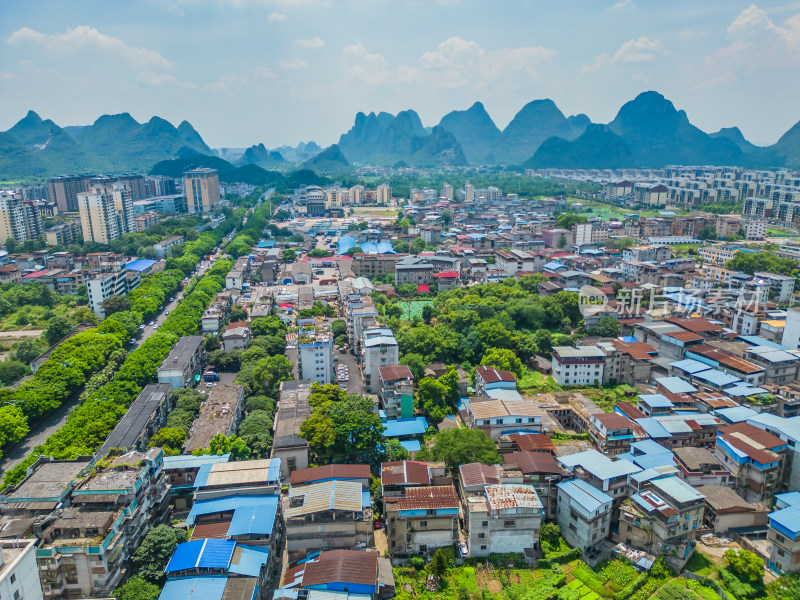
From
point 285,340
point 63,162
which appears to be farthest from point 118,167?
point 285,340

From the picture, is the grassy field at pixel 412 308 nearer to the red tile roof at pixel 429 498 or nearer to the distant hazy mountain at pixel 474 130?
the red tile roof at pixel 429 498

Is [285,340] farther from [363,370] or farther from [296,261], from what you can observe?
[296,261]

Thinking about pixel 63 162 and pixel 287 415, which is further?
pixel 63 162

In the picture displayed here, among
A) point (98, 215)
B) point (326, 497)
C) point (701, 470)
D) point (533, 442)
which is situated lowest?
point (701, 470)

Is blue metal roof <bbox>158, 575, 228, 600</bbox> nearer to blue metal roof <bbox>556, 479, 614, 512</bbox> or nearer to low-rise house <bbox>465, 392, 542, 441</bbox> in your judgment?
blue metal roof <bbox>556, 479, 614, 512</bbox>

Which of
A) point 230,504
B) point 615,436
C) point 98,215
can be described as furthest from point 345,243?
point 230,504

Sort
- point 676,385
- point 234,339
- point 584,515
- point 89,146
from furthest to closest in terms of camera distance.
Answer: point 89,146, point 234,339, point 676,385, point 584,515

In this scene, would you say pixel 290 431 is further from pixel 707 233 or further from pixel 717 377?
pixel 707 233
